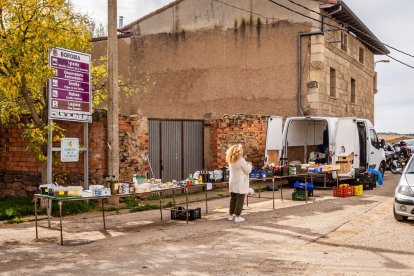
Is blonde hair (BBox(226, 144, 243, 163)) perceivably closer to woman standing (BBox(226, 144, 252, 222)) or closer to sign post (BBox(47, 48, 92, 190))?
woman standing (BBox(226, 144, 252, 222))

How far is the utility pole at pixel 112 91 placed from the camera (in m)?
12.0

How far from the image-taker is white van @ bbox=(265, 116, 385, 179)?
1528 centimetres

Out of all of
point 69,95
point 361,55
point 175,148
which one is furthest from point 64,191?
point 361,55

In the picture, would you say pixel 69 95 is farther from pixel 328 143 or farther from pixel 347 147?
pixel 347 147

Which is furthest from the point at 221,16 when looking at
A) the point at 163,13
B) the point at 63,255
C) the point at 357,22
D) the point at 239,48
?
the point at 63,255

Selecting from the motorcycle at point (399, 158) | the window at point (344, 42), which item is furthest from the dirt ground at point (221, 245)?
the window at point (344, 42)

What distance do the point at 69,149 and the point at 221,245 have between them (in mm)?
5109

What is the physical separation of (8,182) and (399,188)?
10260 millimetres

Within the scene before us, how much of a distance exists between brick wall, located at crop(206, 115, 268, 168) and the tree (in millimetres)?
5827

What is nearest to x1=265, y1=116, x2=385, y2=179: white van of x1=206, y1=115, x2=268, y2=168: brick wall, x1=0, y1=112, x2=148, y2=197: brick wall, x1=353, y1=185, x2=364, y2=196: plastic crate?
x1=353, y1=185, x2=364, y2=196: plastic crate

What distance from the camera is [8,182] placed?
1405 centimetres

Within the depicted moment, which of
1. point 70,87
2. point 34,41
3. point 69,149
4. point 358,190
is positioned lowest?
point 358,190

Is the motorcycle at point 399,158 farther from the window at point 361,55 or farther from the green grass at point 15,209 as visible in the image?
the green grass at point 15,209

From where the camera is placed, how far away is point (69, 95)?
1126cm
